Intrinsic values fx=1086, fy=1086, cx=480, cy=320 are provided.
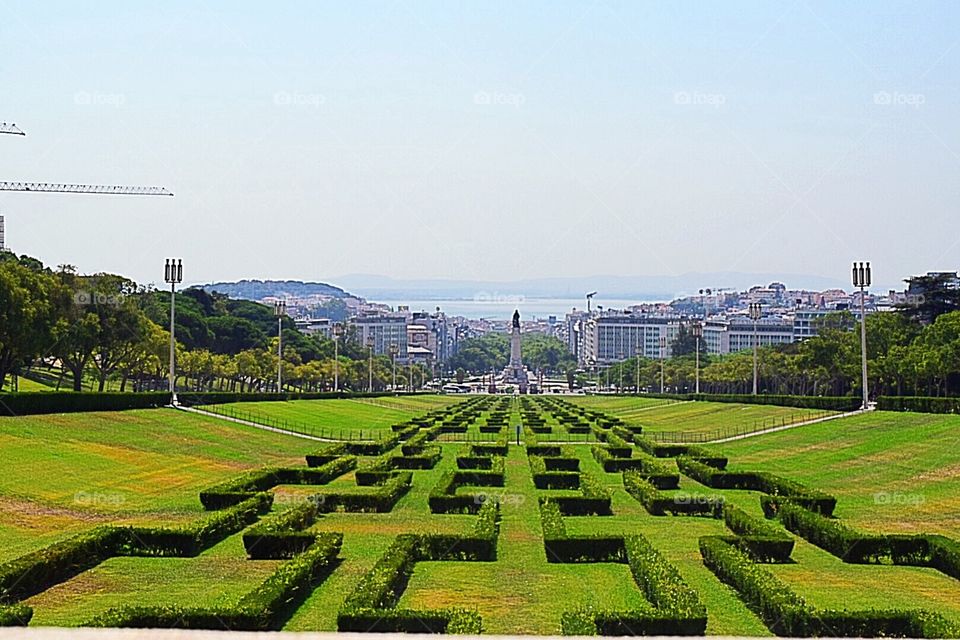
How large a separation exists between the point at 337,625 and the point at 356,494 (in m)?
12.3

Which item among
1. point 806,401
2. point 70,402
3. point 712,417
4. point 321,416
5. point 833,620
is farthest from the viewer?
point 712,417

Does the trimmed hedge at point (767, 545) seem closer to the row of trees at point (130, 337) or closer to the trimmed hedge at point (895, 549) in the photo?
the trimmed hedge at point (895, 549)

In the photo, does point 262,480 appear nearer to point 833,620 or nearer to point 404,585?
point 404,585

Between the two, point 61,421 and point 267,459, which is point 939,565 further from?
point 61,421

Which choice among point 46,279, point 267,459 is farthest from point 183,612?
point 46,279

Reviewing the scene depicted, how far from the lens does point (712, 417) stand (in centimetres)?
6481

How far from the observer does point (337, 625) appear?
14.0m

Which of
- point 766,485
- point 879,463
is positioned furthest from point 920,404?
point 766,485

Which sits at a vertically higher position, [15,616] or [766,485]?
[15,616]

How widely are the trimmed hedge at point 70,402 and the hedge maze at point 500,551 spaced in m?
11.4

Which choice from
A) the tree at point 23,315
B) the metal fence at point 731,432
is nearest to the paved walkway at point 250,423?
the tree at point 23,315

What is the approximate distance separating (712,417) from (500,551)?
46.2m

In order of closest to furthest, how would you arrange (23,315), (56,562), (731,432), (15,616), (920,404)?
(15,616) → (56,562) → (23,315) → (920,404) → (731,432)

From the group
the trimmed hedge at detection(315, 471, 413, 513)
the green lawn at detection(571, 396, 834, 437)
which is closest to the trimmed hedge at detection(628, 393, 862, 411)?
the green lawn at detection(571, 396, 834, 437)
